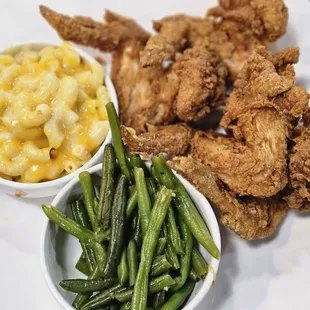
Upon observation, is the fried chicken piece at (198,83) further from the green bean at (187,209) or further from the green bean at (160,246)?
the green bean at (160,246)

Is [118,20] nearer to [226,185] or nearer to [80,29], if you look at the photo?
[80,29]

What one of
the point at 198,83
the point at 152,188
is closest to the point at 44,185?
the point at 152,188

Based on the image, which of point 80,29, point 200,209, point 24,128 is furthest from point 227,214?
point 80,29

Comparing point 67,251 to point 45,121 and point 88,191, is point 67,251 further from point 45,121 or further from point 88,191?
point 45,121

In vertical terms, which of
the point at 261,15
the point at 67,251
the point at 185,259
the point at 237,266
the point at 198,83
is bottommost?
the point at 67,251

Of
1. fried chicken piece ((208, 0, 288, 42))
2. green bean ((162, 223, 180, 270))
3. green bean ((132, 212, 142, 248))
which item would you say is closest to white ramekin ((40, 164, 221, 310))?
green bean ((162, 223, 180, 270))

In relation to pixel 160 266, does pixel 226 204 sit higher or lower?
higher

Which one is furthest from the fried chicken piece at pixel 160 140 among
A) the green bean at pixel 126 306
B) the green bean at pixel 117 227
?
the green bean at pixel 126 306

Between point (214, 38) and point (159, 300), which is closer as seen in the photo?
point (159, 300)
